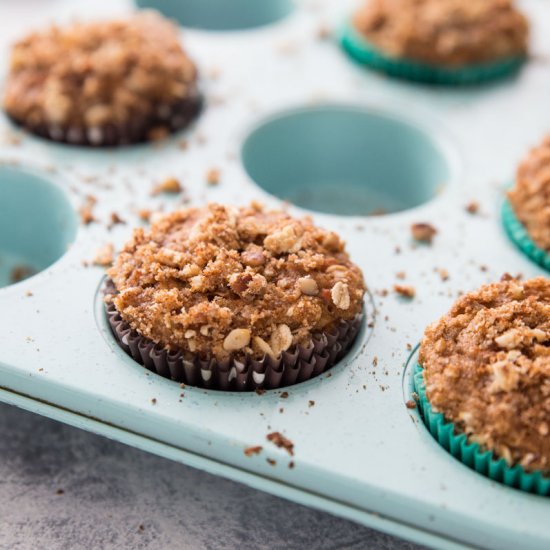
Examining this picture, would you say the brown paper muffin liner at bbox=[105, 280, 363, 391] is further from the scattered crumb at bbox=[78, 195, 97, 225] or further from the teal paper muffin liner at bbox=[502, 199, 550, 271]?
the teal paper muffin liner at bbox=[502, 199, 550, 271]

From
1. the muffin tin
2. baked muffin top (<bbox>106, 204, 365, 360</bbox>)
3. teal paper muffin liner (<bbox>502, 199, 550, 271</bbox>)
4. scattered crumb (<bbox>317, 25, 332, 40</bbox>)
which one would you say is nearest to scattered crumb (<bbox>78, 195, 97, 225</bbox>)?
the muffin tin

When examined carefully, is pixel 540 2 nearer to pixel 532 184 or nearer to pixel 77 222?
pixel 532 184

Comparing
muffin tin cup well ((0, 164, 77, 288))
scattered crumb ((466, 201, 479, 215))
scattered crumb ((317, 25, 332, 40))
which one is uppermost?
scattered crumb ((317, 25, 332, 40))

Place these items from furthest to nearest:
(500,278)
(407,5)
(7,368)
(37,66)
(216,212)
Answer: (407,5)
(37,66)
(500,278)
(216,212)
(7,368)

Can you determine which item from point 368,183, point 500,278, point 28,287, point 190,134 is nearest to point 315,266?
point 500,278

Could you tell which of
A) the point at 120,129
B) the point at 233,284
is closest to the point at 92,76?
the point at 120,129

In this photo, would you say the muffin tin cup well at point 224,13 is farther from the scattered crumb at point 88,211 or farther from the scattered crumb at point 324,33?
the scattered crumb at point 88,211

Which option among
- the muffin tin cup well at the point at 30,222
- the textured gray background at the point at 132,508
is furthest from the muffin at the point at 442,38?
the textured gray background at the point at 132,508
